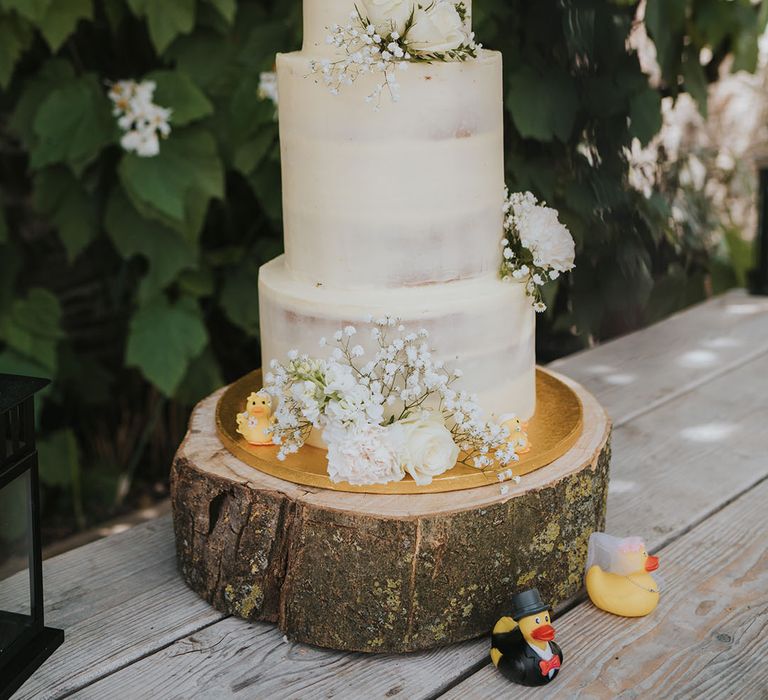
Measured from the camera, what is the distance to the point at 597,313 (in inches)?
115

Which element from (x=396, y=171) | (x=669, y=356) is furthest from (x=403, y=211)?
(x=669, y=356)

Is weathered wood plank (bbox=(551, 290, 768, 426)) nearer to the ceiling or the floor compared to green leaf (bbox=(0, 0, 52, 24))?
nearer to the floor

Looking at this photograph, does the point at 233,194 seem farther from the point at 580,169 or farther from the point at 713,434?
the point at 713,434

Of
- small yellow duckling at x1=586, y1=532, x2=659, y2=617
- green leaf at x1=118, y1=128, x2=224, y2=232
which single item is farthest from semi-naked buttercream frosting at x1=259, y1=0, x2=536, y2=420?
green leaf at x1=118, y1=128, x2=224, y2=232

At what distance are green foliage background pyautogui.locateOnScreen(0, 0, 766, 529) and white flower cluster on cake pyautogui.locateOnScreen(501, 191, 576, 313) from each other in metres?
0.73

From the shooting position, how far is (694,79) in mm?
2809

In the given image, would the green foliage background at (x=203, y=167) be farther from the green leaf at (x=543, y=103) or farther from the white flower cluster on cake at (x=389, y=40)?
the white flower cluster on cake at (x=389, y=40)

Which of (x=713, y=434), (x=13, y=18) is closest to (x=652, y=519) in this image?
(x=713, y=434)

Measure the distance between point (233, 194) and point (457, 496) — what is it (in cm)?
179

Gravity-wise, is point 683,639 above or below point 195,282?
below

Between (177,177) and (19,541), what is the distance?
129 centimetres

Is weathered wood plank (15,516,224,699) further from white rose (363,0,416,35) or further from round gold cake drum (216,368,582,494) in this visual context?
white rose (363,0,416,35)

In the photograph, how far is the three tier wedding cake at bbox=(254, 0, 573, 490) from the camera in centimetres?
153

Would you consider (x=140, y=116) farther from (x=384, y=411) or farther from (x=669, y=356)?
(x=669, y=356)
